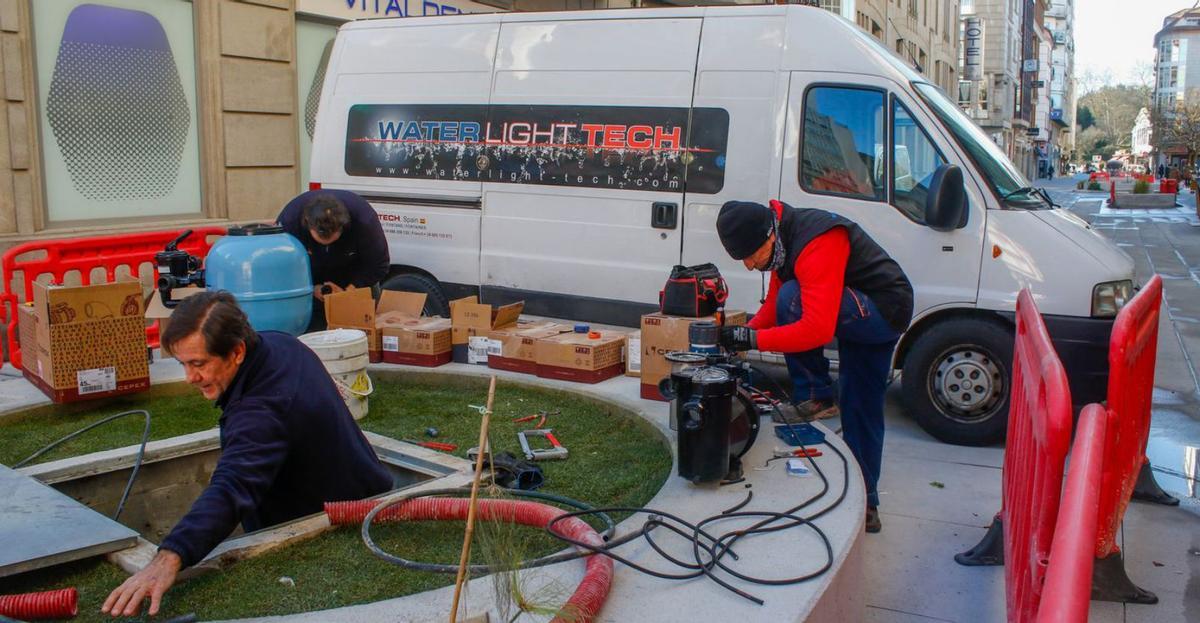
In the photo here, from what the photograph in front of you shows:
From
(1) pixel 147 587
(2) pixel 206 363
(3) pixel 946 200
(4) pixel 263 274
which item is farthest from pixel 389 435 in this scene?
(3) pixel 946 200

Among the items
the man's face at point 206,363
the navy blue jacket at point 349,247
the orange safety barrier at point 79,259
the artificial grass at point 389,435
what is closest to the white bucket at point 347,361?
the artificial grass at point 389,435

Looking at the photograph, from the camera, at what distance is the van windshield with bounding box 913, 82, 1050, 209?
6406mm

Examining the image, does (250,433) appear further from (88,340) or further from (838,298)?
(88,340)

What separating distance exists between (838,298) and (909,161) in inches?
93.0

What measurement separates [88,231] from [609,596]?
8301 mm

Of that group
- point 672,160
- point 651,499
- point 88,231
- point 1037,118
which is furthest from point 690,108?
point 1037,118

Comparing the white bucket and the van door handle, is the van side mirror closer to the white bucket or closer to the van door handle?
the van door handle

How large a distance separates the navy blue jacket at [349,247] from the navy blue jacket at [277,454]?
3.19 m

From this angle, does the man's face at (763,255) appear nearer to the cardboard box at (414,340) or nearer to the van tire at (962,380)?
the van tire at (962,380)

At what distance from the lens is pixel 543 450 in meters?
5.29

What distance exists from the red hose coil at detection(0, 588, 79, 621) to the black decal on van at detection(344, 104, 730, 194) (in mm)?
4864

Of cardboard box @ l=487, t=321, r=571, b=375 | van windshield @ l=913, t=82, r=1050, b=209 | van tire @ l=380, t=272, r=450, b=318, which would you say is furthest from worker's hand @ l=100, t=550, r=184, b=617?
van windshield @ l=913, t=82, r=1050, b=209

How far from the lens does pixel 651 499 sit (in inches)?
171

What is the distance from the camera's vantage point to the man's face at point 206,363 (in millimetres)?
3502
